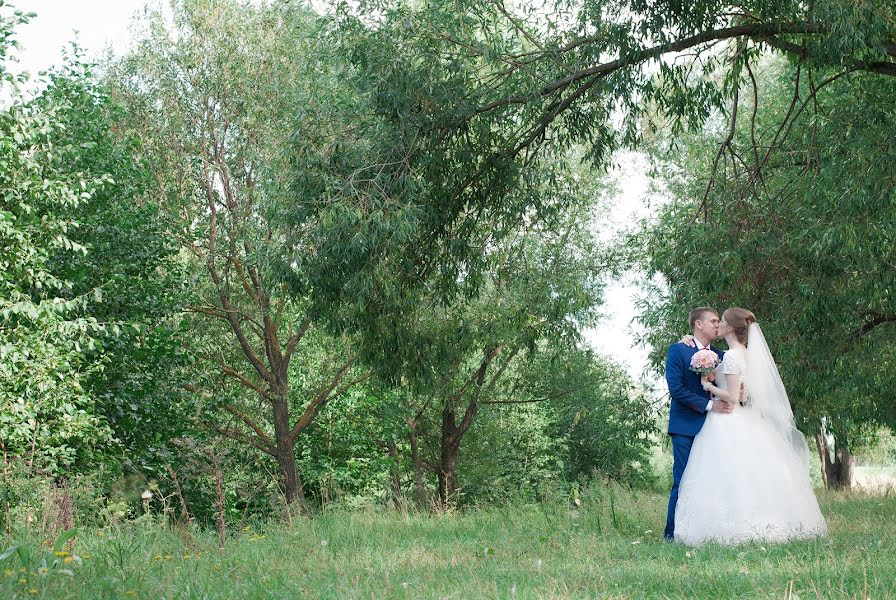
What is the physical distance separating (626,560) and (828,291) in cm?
658

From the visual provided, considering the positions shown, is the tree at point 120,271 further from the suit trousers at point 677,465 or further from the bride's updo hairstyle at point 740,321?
the bride's updo hairstyle at point 740,321

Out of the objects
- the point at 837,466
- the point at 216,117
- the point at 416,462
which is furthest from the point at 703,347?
the point at 837,466

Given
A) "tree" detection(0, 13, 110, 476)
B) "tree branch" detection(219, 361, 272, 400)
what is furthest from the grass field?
"tree branch" detection(219, 361, 272, 400)

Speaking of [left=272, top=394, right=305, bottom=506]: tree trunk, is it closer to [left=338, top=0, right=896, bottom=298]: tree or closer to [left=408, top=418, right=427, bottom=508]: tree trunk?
[left=408, top=418, right=427, bottom=508]: tree trunk

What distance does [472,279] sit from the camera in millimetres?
10930

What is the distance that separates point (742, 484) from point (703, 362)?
3.39 feet

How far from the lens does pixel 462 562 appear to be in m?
6.25

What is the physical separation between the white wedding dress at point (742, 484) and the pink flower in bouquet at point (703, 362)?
13 cm

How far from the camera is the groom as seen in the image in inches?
314

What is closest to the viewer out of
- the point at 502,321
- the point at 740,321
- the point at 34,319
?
the point at 740,321

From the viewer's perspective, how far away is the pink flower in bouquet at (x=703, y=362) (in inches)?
310

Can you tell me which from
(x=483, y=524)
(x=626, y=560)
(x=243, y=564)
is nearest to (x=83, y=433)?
(x=483, y=524)

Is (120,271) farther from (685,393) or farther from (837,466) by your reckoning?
(837,466)

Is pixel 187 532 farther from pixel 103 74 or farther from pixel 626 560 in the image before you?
pixel 103 74
